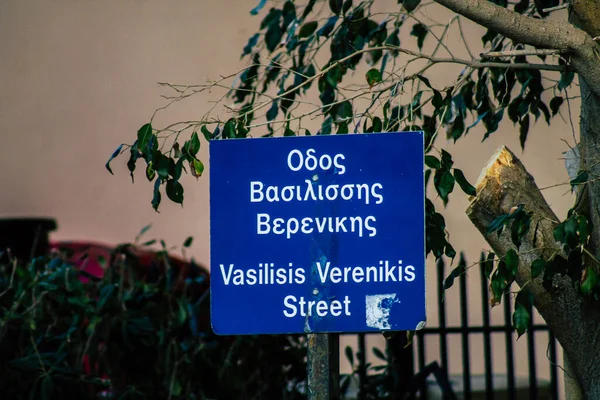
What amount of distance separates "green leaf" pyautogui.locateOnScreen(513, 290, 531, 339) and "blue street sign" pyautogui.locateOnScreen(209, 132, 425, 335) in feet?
2.07

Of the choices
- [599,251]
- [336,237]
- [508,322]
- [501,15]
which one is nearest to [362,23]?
[501,15]

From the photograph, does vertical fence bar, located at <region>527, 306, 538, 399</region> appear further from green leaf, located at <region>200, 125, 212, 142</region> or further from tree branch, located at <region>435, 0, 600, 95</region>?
green leaf, located at <region>200, 125, 212, 142</region>

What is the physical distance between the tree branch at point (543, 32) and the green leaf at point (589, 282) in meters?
0.65

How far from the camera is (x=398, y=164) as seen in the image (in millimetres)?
2672

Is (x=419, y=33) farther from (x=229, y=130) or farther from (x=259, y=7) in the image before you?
(x=229, y=130)

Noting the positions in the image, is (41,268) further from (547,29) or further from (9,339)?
(547,29)

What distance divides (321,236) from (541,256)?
1.06m

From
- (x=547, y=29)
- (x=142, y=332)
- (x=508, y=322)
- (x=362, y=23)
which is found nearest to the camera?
(x=547, y=29)

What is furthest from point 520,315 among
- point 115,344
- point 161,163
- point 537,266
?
point 115,344

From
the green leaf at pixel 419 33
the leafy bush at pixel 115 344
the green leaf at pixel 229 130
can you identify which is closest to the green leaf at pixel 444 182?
the green leaf at pixel 229 130

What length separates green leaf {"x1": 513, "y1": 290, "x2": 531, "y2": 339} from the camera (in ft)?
10.2

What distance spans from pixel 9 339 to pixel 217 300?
273 centimetres

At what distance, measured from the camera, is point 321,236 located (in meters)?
2.63

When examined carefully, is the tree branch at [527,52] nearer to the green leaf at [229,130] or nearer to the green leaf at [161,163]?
the green leaf at [229,130]
